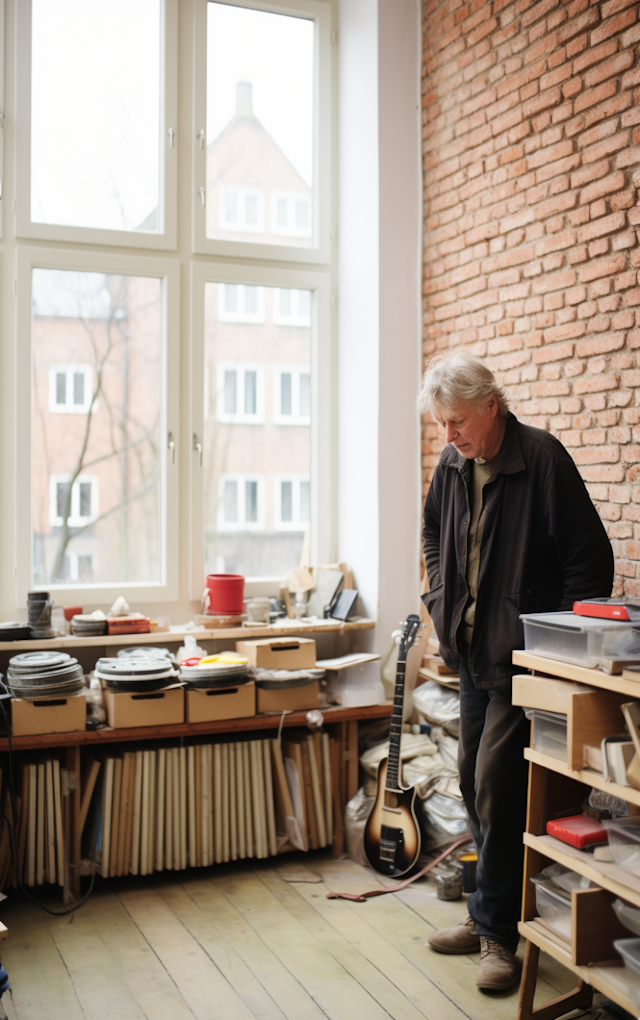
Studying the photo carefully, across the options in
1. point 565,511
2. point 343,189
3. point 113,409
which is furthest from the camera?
point 343,189

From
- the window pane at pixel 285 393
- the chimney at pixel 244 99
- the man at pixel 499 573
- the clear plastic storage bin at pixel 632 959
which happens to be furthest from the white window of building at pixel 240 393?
the clear plastic storage bin at pixel 632 959

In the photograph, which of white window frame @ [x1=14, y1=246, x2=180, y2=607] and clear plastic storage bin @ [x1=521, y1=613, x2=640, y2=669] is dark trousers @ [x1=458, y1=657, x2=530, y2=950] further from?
white window frame @ [x1=14, y1=246, x2=180, y2=607]

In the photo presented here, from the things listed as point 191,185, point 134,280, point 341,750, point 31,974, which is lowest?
point 31,974

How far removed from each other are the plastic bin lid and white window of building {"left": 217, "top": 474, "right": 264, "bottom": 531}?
2106 mm

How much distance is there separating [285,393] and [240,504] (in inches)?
23.4

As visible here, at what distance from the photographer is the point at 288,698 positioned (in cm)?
356

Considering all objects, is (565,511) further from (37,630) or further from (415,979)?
(37,630)

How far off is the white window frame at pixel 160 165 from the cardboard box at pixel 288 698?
79.8 inches

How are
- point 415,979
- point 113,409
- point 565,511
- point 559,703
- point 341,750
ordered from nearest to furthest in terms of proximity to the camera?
point 559,703
point 565,511
point 415,979
point 341,750
point 113,409

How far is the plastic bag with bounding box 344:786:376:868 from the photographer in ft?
11.4

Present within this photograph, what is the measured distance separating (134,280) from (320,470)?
1245 mm

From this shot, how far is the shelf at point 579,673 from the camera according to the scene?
6.30ft

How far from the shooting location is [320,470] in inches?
170

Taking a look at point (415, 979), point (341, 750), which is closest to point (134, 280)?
point (341, 750)
